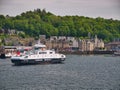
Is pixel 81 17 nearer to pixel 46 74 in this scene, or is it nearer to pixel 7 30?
pixel 7 30

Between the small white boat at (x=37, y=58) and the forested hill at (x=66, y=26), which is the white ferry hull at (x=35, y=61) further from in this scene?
the forested hill at (x=66, y=26)

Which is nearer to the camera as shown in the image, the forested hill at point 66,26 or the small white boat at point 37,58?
the small white boat at point 37,58

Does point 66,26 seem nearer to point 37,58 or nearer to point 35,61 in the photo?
point 37,58

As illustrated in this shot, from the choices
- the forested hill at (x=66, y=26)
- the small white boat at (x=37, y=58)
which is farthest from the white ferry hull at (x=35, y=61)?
the forested hill at (x=66, y=26)

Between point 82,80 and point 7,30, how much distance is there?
81.5 meters

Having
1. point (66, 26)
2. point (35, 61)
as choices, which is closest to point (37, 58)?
point (35, 61)

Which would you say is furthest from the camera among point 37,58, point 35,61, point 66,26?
point 66,26

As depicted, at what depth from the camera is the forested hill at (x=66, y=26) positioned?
112 m

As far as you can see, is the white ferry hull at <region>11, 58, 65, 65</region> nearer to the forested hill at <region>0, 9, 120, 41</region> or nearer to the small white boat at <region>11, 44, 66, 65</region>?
the small white boat at <region>11, 44, 66, 65</region>

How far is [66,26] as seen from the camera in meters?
116

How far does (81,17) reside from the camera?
131000mm

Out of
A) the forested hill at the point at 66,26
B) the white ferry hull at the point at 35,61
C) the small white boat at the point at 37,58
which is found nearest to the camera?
the white ferry hull at the point at 35,61

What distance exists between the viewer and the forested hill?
367ft

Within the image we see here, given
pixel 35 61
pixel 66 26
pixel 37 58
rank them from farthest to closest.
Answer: pixel 66 26
pixel 37 58
pixel 35 61
